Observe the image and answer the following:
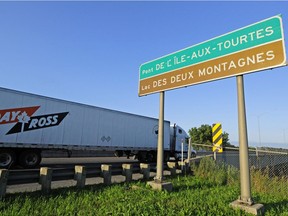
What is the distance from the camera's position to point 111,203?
542 cm

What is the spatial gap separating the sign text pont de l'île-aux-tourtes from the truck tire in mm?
8170

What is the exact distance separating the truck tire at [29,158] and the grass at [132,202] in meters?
7.17

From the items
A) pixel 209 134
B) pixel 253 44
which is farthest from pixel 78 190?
pixel 209 134

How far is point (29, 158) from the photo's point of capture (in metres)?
12.8

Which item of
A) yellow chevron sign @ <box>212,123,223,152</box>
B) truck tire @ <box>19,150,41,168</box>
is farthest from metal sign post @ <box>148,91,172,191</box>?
truck tire @ <box>19,150,41,168</box>

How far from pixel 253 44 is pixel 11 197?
6854 millimetres

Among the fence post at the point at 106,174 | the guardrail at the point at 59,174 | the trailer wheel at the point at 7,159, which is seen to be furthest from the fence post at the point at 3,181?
the trailer wheel at the point at 7,159

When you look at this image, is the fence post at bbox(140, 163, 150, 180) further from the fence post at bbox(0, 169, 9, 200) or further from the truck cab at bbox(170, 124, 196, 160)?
the truck cab at bbox(170, 124, 196, 160)

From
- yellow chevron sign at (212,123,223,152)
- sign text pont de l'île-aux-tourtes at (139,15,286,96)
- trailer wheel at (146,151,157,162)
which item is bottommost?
trailer wheel at (146,151,157,162)

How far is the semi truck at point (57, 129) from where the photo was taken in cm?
1172

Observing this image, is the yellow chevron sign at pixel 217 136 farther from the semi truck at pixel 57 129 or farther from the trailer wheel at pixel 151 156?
the trailer wheel at pixel 151 156

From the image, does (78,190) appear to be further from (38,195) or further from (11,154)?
(11,154)

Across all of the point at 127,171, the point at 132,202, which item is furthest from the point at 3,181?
the point at 127,171

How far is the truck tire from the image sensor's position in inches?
491
